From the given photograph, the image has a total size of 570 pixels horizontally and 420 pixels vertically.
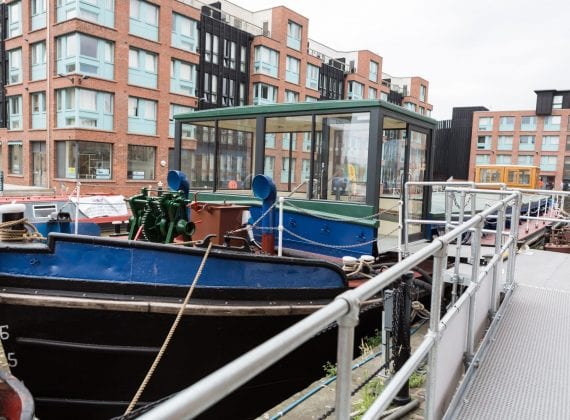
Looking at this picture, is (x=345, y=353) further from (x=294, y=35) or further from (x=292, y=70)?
(x=294, y=35)

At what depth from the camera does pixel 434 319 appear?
8.11 feet

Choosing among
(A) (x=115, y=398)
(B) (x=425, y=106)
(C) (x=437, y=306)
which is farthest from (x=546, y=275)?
(B) (x=425, y=106)

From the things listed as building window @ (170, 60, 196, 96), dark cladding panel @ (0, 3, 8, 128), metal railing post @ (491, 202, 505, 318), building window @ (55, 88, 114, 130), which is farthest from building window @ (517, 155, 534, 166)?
metal railing post @ (491, 202, 505, 318)

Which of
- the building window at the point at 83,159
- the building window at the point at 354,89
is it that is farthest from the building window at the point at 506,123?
the building window at the point at 83,159

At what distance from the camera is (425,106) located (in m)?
67.1

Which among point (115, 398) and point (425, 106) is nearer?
point (115, 398)

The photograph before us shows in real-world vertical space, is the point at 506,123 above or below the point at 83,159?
above

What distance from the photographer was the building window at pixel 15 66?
31688 mm

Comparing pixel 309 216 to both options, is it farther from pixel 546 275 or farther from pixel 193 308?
pixel 546 275

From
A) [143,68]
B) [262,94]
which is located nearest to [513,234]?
[143,68]

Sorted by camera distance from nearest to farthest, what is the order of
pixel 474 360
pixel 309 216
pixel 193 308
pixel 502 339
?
pixel 474 360
pixel 502 339
pixel 193 308
pixel 309 216

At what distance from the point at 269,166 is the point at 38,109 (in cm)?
2799

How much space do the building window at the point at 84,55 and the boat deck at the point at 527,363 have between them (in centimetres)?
2759

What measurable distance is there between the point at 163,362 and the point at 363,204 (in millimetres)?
3269
